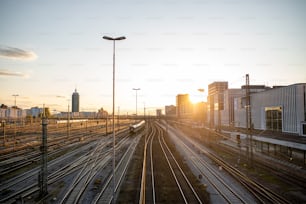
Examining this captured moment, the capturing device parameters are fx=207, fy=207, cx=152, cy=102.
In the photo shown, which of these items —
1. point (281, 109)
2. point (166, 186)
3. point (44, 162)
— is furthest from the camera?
point (281, 109)

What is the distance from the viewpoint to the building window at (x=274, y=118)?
4210 cm

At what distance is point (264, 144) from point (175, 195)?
2802cm

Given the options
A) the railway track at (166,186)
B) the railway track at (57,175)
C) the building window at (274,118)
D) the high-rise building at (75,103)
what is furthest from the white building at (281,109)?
the high-rise building at (75,103)

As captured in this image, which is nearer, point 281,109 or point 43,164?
point 43,164

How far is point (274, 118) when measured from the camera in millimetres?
43812

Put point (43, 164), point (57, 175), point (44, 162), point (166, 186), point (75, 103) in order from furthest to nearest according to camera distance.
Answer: point (75, 103) < point (57, 175) < point (166, 186) < point (44, 162) < point (43, 164)

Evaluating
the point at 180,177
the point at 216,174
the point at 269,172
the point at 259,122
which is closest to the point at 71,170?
the point at 180,177

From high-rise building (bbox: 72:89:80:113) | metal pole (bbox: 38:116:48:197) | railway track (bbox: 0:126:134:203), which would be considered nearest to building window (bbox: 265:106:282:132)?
railway track (bbox: 0:126:134:203)

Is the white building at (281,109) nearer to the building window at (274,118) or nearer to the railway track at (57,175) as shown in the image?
the building window at (274,118)

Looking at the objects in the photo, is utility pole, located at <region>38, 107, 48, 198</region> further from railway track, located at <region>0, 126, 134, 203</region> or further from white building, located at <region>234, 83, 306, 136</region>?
white building, located at <region>234, 83, 306, 136</region>

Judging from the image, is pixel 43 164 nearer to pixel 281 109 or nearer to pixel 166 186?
pixel 166 186

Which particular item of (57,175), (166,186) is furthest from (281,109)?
(57,175)

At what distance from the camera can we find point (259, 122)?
50.1 m

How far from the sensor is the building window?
42.1m
